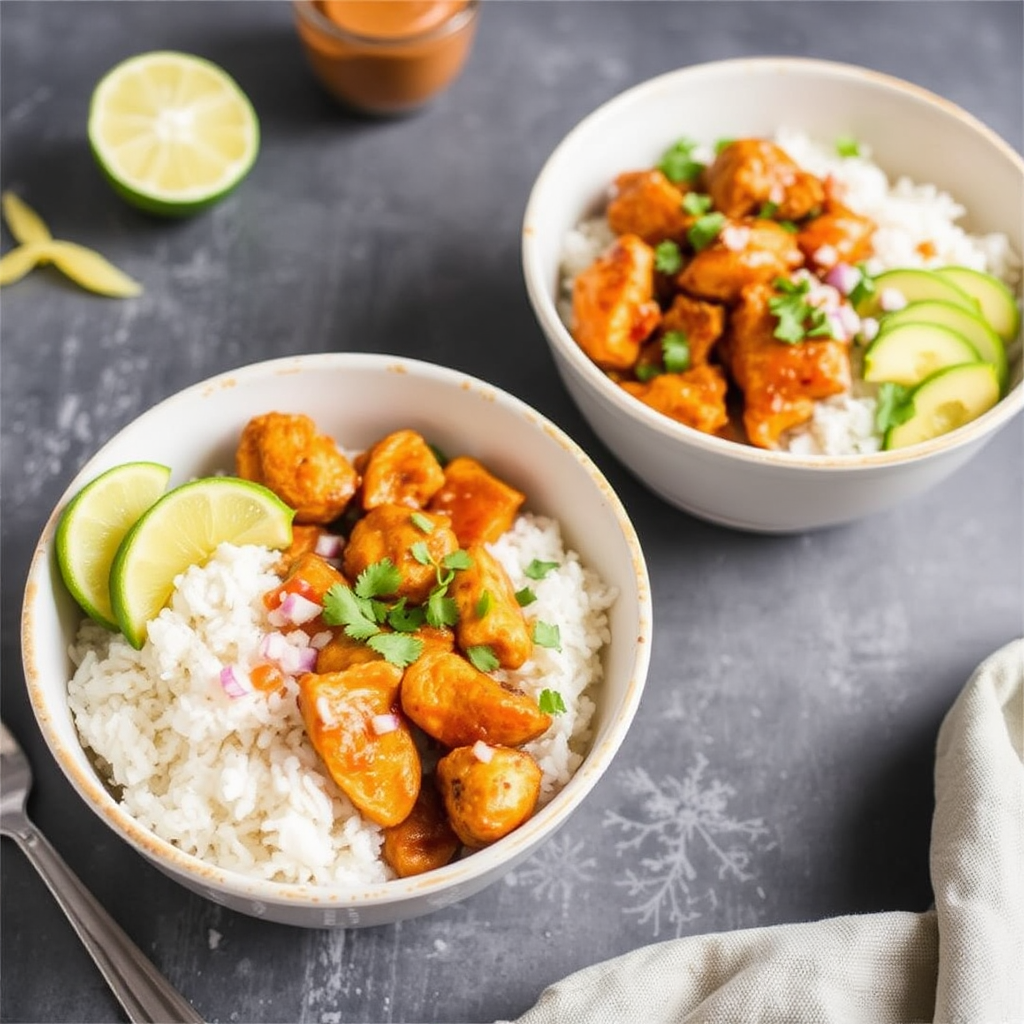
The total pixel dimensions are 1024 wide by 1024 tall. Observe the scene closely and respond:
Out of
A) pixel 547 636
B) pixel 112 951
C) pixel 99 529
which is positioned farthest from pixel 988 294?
pixel 112 951

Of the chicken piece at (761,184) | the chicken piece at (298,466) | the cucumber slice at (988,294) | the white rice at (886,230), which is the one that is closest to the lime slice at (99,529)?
the chicken piece at (298,466)

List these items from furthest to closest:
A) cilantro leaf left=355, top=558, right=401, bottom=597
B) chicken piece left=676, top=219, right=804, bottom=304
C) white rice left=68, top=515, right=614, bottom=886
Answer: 1. chicken piece left=676, top=219, right=804, bottom=304
2. cilantro leaf left=355, top=558, right=401, bottom=597
3. white rice left=68, top=515, right=614, bottom=886

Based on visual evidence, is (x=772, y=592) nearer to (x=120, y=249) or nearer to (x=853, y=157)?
(x=853, y=157)

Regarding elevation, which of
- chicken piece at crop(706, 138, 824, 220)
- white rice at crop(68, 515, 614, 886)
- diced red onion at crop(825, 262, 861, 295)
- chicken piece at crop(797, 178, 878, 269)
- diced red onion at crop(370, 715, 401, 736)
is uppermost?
chicken piece at crop(706, 138, 824, 220)

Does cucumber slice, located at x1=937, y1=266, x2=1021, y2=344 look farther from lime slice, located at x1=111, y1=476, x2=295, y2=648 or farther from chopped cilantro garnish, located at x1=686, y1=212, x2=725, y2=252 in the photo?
lime slice, located at x1=111, y1=476, x2=295, y2=648

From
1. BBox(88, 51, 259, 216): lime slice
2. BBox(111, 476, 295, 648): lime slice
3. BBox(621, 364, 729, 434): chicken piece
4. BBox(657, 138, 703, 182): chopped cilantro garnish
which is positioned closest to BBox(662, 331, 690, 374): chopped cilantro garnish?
BBox(621, 364, 729, 434): chicken piece

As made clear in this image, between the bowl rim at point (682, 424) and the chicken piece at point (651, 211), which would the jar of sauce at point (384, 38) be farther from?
the chicken piece at point (651, 211)

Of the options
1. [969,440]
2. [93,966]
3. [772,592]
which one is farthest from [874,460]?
[93,966]

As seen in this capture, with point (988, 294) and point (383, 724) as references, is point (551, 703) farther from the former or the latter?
point (988, 294)
